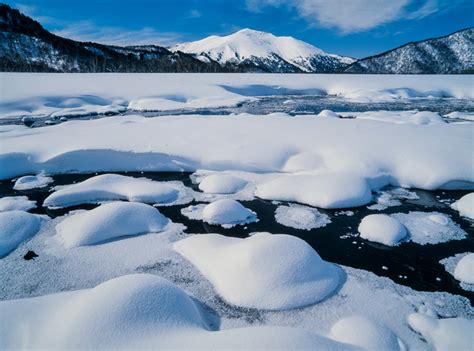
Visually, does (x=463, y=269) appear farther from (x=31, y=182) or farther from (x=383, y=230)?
(x=31, y=182)

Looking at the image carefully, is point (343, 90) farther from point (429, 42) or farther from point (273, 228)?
point (429, 42)

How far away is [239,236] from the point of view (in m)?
3.11

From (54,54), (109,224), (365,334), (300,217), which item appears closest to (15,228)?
(109,224)

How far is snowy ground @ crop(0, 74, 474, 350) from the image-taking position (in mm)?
1776

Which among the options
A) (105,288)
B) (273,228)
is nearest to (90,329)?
(105,288)

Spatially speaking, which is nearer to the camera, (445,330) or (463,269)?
(445,330)

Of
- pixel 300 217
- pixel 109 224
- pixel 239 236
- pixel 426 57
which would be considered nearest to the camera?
pixel 109 224

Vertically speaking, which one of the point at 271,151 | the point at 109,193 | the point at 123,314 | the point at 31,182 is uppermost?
the point at 271,151

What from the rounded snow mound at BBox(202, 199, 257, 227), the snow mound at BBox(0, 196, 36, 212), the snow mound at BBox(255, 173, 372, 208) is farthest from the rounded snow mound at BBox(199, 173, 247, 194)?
the snow mound at BBox(0, 196, 36, 212)

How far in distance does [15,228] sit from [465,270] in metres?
3.96

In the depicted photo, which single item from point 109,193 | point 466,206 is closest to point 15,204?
point 109,193

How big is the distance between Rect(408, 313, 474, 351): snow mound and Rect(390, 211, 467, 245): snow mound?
1.12 m

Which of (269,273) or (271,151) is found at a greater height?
(271,151)

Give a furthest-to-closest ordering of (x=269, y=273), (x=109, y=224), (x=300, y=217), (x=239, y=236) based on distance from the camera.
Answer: (x=300, y=217) < (x=239, y=236) < (x=109, y=224) < (x=269, y=273)
